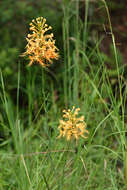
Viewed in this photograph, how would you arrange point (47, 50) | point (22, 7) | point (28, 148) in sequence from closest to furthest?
point (47, 50) → point (28, 148) → point (22, 7)

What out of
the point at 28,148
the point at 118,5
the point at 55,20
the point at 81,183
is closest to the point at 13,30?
the point at 55,20

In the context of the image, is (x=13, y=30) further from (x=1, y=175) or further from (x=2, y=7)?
(x=1, y=175)

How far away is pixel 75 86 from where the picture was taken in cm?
A: 284

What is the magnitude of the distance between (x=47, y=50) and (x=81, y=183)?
3.51 ft

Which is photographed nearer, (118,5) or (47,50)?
(47,50)

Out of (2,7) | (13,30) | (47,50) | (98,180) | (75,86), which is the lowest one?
(98,180)

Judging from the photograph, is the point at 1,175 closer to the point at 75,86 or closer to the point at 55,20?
the point at 75,86

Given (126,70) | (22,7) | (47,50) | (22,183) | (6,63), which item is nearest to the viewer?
(47,50)

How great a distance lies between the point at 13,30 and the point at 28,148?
2523mm

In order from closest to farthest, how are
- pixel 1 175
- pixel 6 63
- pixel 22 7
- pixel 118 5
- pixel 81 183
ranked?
pixel 81 183 < pixel 1 175 < pixel 6 63 < pixel 22 7 < pixel 118 5

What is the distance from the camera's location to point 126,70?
3.26 m

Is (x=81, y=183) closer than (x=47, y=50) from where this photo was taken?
No

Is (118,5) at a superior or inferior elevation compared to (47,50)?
superior

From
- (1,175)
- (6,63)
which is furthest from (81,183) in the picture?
(6,63)
